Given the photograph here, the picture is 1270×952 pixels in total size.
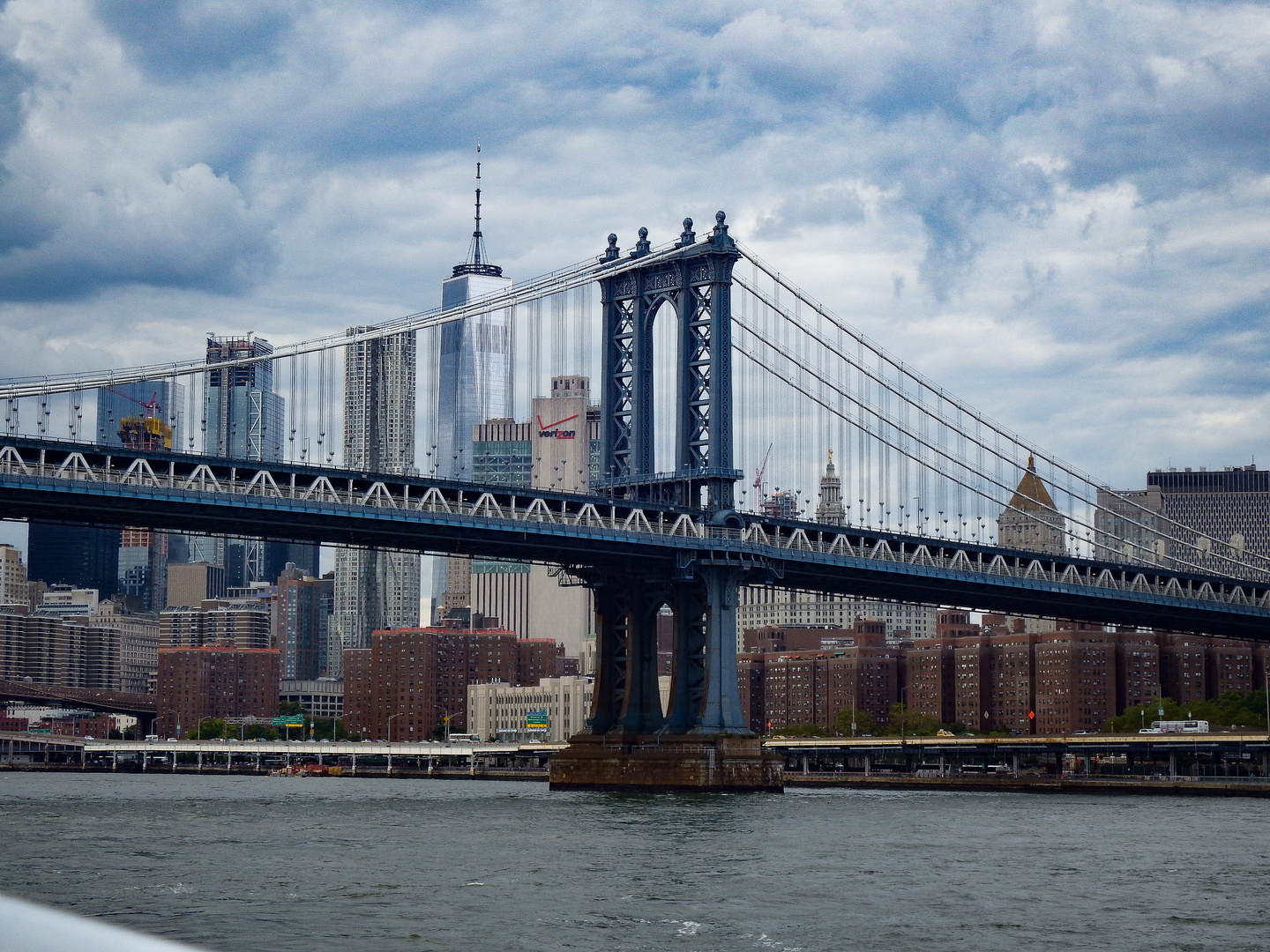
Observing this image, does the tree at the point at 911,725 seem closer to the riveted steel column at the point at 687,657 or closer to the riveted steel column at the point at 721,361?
the riveted steel column at the point at 687,657

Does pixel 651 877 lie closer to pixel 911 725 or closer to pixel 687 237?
pixel 687 237

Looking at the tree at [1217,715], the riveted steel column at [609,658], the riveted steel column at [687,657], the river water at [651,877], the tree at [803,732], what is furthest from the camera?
the tree at [803,732]

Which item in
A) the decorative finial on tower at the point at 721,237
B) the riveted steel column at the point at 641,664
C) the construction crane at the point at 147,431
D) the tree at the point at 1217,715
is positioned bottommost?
the tree at the point at 1217,715

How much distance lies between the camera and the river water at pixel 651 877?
3052 centimetres

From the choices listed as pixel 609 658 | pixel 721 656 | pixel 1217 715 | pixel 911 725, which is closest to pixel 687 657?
pixel 721 656

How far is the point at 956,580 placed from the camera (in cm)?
9512

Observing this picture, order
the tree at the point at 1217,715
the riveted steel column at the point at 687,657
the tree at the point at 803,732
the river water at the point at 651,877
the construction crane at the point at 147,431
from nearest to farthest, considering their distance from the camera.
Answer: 1. the river water at the point at 651,877
2. the riveted steel column at the point at 687,657
3. the construction crane at the point at 147,431
4. the tree at the point at 1217,715
5. the tree at the point at 803,732

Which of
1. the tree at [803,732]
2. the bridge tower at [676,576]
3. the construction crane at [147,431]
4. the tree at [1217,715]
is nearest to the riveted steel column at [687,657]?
the bridge tower at [676,576]

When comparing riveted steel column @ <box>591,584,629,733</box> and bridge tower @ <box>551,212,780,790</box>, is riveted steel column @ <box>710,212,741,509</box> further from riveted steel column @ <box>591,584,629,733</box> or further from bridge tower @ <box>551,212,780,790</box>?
riveted steel column @ <box>591,584,629,733</box>

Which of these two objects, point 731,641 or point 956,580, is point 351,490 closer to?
point 731,641

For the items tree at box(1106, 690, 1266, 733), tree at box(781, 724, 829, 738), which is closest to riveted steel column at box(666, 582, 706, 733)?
tree at box(1106, 690, 1266, 733)

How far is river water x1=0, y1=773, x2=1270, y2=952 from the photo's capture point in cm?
3052

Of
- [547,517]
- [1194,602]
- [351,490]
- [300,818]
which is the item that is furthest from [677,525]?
[1194,602]

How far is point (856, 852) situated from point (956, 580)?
45.8m
